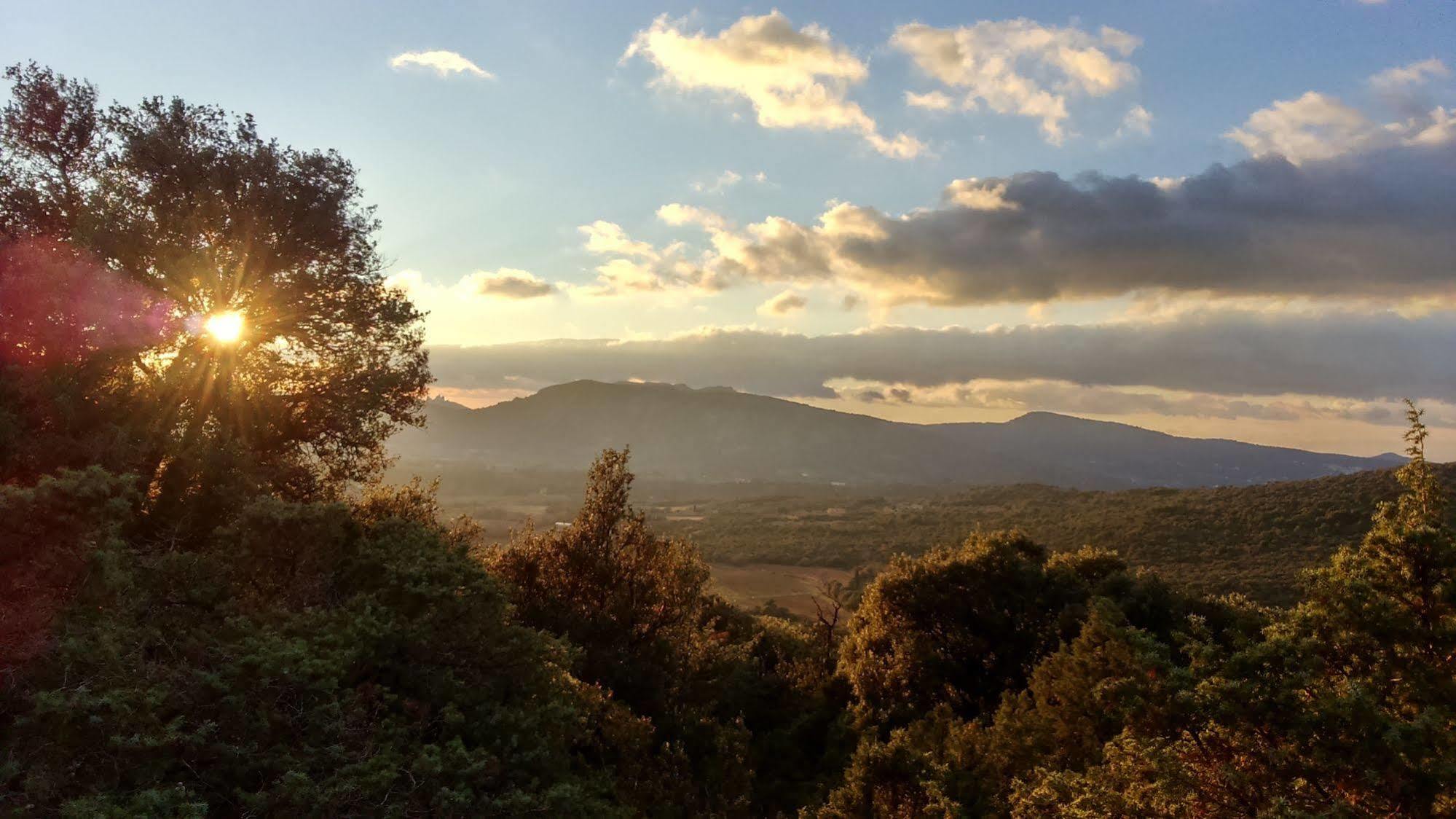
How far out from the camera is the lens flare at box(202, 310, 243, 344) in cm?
1742

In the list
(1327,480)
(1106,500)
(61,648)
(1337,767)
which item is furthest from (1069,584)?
(1106,500)

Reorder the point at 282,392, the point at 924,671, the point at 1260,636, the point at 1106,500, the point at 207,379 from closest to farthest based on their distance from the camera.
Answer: the point at 1260,636 → the point at 207,379 → the point at 282,392 → the point at 924,671 → the point at 1106,500

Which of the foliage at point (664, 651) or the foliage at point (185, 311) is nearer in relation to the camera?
the foliage at point (185, 311)

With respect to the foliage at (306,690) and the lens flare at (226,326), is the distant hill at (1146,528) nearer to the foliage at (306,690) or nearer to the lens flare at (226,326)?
the foliage at (306,690)

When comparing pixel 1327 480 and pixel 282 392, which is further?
pixel 1327 480

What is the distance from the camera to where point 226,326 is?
1777cm

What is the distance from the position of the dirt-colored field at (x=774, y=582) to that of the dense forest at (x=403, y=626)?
38268mm

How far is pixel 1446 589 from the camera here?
798cm

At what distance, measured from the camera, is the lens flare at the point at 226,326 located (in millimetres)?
17422

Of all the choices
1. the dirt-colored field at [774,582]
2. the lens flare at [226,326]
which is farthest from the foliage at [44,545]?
the dirt-colored field at [774,582]

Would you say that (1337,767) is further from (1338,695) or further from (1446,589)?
(1446,589)

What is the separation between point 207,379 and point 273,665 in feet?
36.4

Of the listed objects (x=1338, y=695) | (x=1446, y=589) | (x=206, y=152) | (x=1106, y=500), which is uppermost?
(x=206, y=152)

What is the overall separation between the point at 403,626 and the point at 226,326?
11.4 metres
